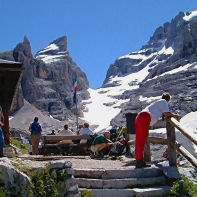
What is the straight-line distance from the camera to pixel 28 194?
5.73m

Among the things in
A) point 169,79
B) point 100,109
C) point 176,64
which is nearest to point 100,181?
point 169,79

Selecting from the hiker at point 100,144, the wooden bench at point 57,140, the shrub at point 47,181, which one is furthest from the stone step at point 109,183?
the wooden bench at point 57,140

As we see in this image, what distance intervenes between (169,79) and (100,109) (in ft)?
226

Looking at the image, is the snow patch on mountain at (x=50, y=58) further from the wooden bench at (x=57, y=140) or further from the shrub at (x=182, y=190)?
the shrub at (x=182, y=190)

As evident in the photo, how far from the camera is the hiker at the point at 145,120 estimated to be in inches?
298

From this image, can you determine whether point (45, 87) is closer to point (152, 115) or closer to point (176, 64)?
point (176, 64)

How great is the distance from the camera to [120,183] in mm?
7000

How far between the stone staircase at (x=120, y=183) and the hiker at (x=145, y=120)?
1.27 ft

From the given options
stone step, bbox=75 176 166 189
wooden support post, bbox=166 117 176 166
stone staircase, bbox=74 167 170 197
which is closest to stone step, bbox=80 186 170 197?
stone staircase, bbox=74 167 170 197

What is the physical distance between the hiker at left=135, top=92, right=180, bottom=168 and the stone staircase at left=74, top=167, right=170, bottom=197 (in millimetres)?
388

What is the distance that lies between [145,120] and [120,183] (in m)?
1.38

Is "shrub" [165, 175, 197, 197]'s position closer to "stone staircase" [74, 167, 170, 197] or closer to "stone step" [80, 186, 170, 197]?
"stone staircase" [74, 167, 170, 197]

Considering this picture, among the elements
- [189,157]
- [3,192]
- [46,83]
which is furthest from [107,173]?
[46,83]

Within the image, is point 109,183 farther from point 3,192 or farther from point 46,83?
point 46,83
